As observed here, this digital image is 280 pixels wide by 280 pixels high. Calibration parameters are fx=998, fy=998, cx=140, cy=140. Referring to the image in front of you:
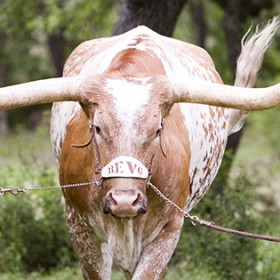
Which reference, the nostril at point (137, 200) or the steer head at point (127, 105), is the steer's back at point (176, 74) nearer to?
the steer head at point (127, 105)

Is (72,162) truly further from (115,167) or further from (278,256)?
(278,256)

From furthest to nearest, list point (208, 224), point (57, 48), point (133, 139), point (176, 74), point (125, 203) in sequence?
point (57, 48) < point (176, 74) < point (208, 224) < point (133, 139) < point (125, 203)

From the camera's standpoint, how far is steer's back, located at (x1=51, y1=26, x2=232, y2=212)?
22.5ft

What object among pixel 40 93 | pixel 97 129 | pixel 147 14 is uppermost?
pixel 40 93

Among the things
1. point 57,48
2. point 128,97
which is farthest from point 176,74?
point 57,48

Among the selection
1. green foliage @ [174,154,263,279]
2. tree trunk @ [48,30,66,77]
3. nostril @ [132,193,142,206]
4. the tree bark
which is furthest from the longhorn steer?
tree trunk @ [48,30,66,77]

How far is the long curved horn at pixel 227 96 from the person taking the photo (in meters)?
5.98

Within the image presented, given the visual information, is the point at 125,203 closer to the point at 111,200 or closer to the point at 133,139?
the point at 111,200

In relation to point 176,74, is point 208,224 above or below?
below

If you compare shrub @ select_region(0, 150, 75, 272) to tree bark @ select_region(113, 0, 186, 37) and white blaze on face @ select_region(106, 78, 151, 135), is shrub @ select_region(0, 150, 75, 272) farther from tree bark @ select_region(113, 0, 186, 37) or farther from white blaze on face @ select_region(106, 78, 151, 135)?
white blaze on face @ select_region(106, 78, 151, 135)

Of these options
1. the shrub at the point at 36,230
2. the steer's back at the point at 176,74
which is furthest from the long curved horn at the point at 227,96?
the shrub at the point at 36,230

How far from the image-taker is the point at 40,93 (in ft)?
19.5

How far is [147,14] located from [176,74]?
2.92m

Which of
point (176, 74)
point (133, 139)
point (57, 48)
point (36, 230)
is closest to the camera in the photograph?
point (133, 139)
